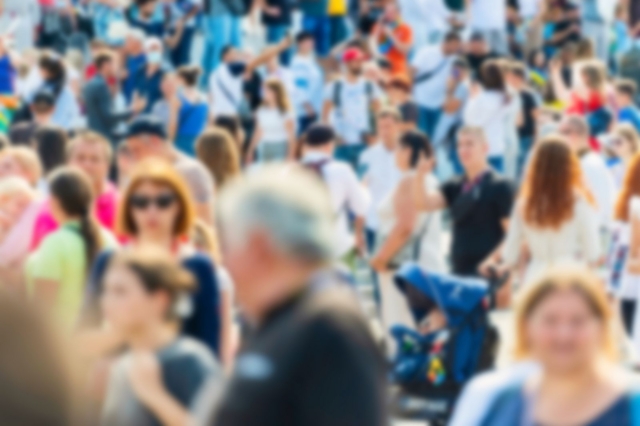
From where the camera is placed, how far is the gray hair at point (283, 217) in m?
3.06

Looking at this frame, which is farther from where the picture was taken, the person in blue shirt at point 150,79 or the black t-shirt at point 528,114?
the person in blue shirt at point 150,79

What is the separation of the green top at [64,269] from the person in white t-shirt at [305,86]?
10.5 meters

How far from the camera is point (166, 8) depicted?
2058 centimetres

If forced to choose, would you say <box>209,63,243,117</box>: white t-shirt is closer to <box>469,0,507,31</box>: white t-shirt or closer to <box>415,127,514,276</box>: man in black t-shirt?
<box>469,0,507,31</box>: white t-shirt

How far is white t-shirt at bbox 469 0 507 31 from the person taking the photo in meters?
19.9

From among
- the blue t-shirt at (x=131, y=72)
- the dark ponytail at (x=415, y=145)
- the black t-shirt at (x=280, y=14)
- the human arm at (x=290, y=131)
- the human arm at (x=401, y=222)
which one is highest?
the black t-shirt at (x=280, y=14)

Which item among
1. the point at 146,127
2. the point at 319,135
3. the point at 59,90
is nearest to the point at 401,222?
the point at 319,135

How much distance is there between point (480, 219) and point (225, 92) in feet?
24.9

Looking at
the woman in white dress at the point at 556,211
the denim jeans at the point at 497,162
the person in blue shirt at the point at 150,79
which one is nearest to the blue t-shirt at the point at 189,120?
the person in blue shirt at the point at 150,79

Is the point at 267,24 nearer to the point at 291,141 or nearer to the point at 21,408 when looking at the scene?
the point at 291,141

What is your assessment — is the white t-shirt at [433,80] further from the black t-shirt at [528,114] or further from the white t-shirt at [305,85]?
the black t-shirt at [528,114]

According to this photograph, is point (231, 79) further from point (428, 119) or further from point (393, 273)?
point (393, 273)

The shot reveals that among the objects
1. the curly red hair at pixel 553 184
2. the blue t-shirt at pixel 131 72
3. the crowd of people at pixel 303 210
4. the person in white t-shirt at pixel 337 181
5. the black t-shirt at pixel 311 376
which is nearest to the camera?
the black t-shirt at pixel 311 376

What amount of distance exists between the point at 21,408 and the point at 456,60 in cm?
1533
